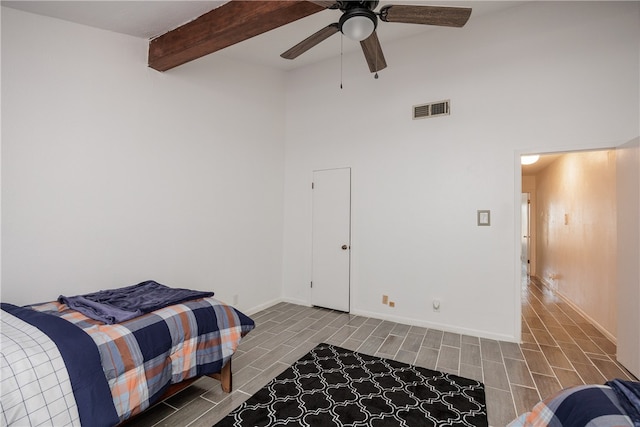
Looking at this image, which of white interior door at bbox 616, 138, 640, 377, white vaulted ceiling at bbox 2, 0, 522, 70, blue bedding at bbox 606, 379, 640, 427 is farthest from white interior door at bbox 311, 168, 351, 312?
blue bedding at bbox 606, 379, 640, 427

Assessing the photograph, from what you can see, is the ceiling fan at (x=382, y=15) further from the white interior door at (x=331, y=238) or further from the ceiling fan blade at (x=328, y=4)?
the white interior door at (x=331, y=238)

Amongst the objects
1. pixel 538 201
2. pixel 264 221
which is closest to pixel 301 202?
pixel 264 221

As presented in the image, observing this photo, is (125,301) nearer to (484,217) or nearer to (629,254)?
(484,217)

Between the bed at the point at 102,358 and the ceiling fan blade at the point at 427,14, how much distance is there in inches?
95.6

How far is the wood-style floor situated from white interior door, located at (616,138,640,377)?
24cm

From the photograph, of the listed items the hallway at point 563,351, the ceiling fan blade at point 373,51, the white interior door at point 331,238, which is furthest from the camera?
the white interior door at point 331,238

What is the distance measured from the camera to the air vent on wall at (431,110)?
366 cm

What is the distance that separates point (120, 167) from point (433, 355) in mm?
3526

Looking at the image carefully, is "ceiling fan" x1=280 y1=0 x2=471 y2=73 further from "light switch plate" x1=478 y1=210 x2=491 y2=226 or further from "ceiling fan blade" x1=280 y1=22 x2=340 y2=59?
"light switch plate" x1=478 y1=210 x2=491 y2=226

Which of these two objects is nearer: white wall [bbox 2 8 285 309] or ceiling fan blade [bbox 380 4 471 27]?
ceiling fan blade [bbox 380 4 471 27]

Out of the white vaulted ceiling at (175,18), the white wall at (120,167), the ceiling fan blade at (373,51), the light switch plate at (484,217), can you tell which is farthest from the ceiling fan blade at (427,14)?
the white wall at (120,167)

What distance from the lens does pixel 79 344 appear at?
151 centimetres

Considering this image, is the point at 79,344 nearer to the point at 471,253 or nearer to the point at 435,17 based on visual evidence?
the point at 435,17

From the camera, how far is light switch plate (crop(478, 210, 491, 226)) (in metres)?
3.44
